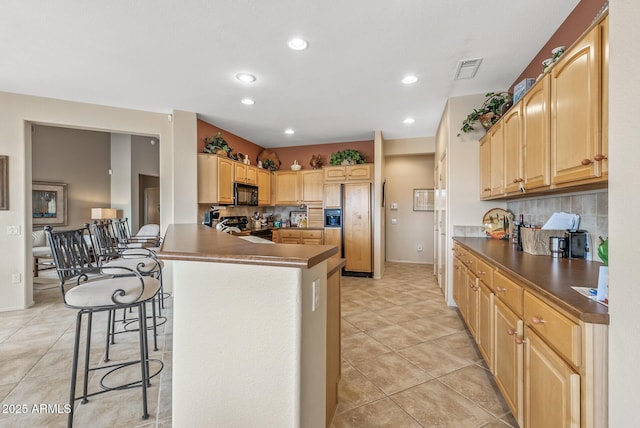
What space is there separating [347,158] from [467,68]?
2.91 m

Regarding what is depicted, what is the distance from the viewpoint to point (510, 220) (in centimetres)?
320

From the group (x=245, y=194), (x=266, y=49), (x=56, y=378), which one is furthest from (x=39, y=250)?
(x=266, y=49)

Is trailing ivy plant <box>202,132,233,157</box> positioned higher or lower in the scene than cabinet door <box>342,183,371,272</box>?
higher

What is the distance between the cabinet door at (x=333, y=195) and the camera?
18.3 ft

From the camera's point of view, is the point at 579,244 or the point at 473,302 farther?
the point at 473,302

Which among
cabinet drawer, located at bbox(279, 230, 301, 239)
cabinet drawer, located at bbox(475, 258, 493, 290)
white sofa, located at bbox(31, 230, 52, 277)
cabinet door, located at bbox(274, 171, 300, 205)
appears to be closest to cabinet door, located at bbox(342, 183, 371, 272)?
cabinet drawer, located at bbox(279, 230, 301, 239)

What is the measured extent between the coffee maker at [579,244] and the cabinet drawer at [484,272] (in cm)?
53

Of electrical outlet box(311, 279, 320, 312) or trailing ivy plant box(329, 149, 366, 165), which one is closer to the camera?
electrical outlet box(311, 279, 320, 312)

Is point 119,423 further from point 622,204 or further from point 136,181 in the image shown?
point 136,181

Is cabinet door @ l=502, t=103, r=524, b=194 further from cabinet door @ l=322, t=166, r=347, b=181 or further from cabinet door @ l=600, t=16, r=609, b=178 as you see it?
cabinet door @ l=322, t=166, r=347, b=181

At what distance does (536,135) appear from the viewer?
199 cm

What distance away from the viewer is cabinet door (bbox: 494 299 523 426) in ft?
4.94

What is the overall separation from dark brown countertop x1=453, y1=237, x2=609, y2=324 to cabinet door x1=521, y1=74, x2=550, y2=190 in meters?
0.52

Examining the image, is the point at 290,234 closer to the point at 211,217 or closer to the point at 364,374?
the point at 211,217
